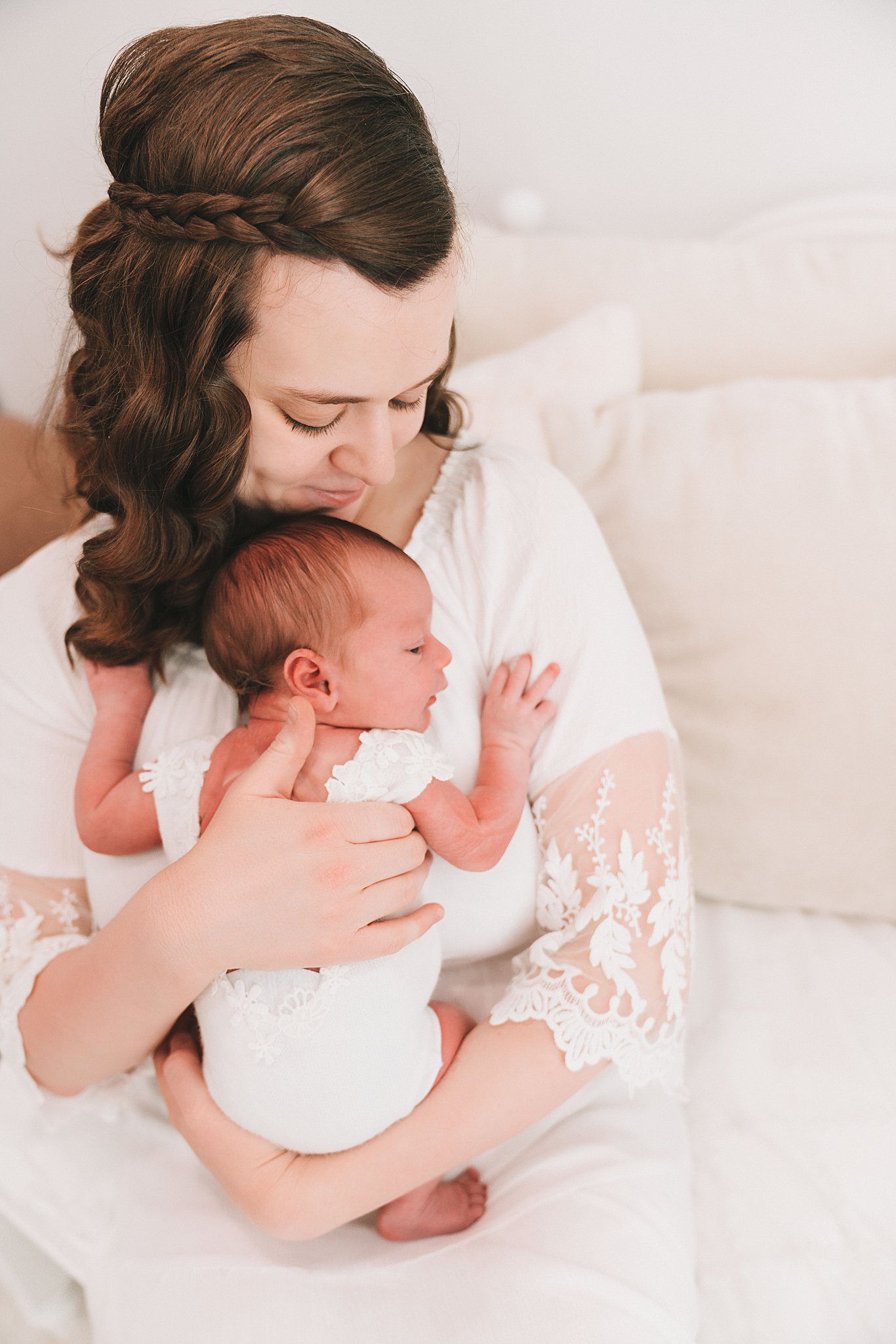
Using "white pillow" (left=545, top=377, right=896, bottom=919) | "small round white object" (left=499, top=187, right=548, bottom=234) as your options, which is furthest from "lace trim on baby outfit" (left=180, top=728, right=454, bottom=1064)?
"small round white object" (left=499, top=187, right=548, bottom=234)

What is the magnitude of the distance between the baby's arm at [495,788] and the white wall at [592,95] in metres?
1.07

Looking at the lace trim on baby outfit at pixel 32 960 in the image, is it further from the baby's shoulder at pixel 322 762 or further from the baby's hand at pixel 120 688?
the baby's shoulder at pixel 322 762

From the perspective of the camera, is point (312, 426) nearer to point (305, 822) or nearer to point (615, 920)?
point (305, 822)

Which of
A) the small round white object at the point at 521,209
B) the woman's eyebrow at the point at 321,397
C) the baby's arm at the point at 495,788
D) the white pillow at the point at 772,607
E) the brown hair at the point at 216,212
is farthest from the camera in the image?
the small round white object at the point at 521,209

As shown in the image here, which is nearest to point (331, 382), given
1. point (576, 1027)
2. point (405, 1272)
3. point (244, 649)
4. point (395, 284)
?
point (395, 284)

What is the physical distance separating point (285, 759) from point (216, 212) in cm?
57

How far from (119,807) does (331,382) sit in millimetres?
593

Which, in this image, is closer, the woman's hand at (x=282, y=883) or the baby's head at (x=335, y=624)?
the woman's hand at (x=282, y=883)

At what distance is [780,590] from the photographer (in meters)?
1.49

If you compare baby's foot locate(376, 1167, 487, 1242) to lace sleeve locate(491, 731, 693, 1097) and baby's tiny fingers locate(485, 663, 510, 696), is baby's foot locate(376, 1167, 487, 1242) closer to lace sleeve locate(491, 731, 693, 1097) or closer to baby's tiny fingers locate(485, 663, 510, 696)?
lace sleeve locate(491, 731, 693, 1097)

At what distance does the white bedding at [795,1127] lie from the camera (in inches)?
47.6

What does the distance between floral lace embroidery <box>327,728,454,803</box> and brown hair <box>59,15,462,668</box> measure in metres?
0.38

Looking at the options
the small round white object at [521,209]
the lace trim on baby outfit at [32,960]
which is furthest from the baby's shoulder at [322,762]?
the small round white object at [521,209]

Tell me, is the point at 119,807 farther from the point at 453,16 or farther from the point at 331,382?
the point at 453,16
